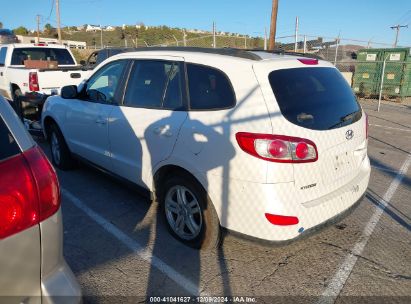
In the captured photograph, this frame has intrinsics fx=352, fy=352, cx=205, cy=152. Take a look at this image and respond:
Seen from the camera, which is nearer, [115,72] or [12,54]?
[115,72]

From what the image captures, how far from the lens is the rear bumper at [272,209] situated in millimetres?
2625

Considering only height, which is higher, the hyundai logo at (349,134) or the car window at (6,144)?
the car window at (6,144)

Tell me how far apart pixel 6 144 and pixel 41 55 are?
10.1 m

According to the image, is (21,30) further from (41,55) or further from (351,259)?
(351,259)

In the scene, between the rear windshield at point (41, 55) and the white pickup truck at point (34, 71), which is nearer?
the white pickup truck at point (34, 71)

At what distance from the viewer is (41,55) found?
414 inches

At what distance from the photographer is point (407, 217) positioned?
411cm

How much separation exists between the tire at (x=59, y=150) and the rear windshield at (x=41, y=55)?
5763mm

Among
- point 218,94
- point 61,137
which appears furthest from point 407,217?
point 61,137

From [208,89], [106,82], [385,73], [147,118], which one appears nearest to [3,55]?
[106,82]

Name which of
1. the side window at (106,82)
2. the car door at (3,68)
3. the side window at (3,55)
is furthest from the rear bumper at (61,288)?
the side window at (3,55)

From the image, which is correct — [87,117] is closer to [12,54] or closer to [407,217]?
[407,217]

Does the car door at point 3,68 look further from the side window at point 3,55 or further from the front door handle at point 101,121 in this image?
the front door handle at point 101,121

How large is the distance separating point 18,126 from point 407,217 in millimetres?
4139
